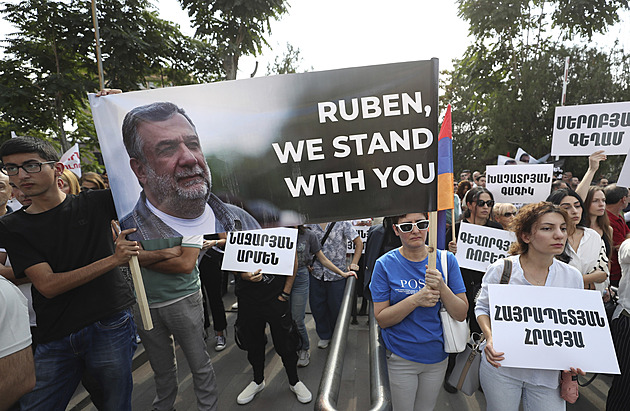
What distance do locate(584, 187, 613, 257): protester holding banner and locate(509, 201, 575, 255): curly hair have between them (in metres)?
1.96

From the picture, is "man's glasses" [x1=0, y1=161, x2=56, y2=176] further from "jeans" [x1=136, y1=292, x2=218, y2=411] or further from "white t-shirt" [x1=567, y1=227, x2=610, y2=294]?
"white t-shirt" [x1=567, y1=227, x2=610, y2=294]

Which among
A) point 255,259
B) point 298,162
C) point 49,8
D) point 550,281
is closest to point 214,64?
point 49,8

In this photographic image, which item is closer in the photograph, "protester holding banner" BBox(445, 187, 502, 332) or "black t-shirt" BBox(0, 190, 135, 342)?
"black t-shirt" BBox(0, 190, 135, 342)

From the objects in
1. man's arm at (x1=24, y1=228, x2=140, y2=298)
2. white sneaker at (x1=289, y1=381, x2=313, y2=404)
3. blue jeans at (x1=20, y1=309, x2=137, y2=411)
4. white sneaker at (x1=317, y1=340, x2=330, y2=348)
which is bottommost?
white sneaker at (x1=317, y1=340, x2=330, y2=348)

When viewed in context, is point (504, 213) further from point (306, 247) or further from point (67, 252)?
point (67, 252)

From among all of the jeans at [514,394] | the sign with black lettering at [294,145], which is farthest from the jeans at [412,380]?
the sign with black lettering at [294,145]

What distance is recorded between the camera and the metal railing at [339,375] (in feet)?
4.67

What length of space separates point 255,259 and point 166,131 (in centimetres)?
187

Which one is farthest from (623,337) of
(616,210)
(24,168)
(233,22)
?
(233,22)

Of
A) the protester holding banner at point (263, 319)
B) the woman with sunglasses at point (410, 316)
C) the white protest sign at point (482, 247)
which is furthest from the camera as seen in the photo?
the white protest sign at point (482, 247)

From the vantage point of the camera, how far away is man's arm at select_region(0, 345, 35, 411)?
1369 millimetres

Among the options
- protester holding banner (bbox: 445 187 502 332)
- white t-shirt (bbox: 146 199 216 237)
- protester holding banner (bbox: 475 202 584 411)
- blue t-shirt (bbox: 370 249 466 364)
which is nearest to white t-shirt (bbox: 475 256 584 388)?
protester holding banner (bbox: 475 202 584 411)

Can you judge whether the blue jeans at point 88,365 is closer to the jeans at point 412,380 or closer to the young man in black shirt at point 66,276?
the young man in black shirt at point 66,276

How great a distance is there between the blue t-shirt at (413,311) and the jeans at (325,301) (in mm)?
2031
